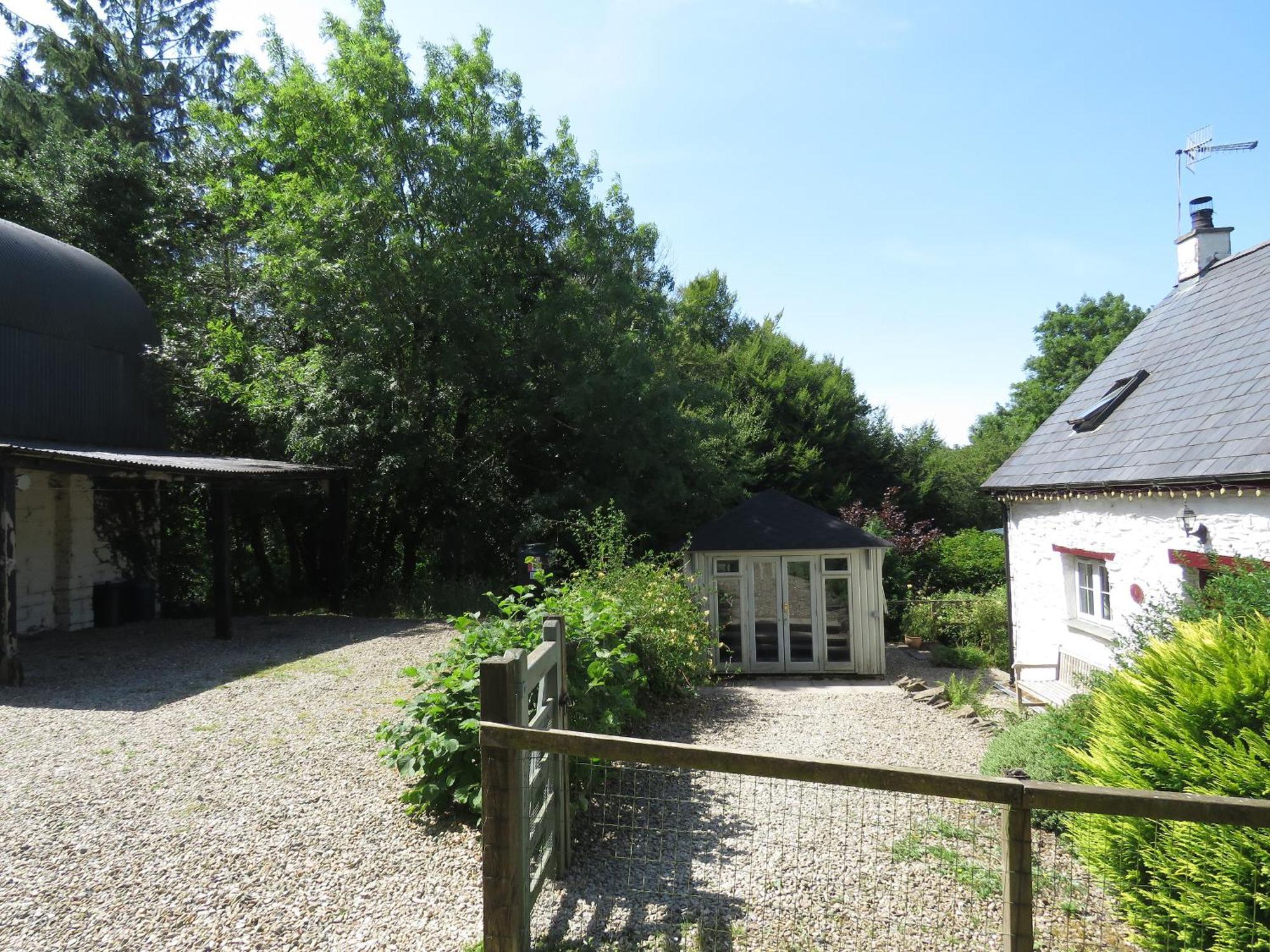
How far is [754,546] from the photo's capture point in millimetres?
12859

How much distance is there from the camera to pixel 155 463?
9.73 metres

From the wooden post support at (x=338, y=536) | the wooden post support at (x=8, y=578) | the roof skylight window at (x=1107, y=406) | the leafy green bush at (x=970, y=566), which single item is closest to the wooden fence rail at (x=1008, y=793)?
the wooden post support at (x=8, y=578)

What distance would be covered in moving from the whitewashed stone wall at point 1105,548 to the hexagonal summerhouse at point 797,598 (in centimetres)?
238

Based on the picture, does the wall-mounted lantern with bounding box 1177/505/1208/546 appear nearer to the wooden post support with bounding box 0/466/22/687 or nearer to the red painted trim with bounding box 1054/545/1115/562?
the red painted trim with bounding box 1054/545/1115/562

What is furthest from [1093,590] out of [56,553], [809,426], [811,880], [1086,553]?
[56,553]

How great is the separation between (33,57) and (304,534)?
18.7 metres

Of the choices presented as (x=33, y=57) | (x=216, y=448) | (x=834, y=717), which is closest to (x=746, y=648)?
(x=834, y=717)

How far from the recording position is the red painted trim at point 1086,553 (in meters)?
8.66

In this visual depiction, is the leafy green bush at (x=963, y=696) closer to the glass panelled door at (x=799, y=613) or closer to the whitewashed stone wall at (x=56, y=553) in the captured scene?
the glass panelled door at (x=799, y=613)

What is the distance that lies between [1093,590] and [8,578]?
12.2 metres

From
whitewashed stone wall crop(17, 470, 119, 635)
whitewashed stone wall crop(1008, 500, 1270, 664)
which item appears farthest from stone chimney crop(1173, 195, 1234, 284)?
whitewashed stone wall crop(17, 470, 119, 635)

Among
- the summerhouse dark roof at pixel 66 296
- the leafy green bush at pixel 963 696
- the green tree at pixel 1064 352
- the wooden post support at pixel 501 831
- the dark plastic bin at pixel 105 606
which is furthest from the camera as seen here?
the green tree at pixel 1064 352

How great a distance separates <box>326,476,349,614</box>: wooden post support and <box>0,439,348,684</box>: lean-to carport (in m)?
0.01

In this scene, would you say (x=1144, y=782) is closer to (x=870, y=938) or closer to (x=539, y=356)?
(x=870, y=938)
